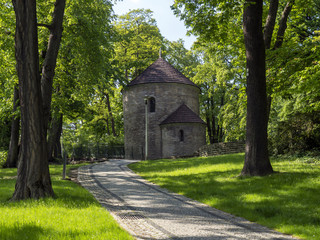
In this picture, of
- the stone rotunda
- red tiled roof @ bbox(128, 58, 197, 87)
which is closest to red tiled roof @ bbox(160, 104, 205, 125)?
the stone rotunda

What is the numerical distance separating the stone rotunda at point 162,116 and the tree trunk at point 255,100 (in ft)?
64.7

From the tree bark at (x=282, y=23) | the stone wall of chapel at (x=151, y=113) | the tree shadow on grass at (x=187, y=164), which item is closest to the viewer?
the tree bark at (x=282, y=23)

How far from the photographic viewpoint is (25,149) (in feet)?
30.7

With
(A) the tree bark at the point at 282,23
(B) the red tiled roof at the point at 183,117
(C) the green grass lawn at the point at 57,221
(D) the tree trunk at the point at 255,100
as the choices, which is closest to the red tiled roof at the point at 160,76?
(B) the red tiled roof at the point at 183,117

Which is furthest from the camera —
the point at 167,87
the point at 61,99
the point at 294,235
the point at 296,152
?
the point at 167,87

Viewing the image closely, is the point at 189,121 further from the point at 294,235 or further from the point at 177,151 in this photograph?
the point at 294,235

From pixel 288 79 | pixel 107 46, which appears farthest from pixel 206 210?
pixel 107 46

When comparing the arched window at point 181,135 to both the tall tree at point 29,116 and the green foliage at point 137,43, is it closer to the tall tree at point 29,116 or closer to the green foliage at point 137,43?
the green foliage at point 137,43

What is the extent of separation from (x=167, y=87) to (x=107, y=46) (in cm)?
1497

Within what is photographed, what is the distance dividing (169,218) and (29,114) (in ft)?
15.9

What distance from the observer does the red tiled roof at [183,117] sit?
32338mm

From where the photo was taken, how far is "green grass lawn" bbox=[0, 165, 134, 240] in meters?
5.68

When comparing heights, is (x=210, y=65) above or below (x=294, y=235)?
above

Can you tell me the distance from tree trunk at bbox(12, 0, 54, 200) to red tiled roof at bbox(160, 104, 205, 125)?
2335 centimetres
